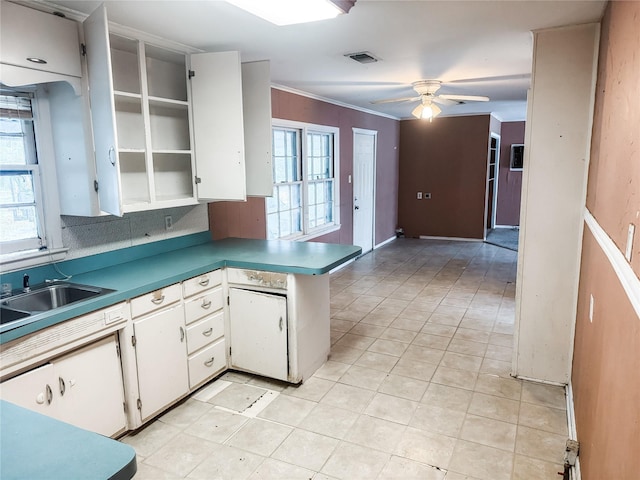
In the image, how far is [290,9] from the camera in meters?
2.14

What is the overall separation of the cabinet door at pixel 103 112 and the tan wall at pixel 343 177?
138 centimetres

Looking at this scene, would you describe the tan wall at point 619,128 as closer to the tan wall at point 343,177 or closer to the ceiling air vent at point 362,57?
the ceiling air vent at point 362,57

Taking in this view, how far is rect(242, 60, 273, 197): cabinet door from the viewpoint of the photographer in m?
3.29

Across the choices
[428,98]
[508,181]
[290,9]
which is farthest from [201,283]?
[508,181]

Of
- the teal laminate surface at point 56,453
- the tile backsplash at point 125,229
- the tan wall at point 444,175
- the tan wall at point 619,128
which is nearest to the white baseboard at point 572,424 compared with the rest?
the tan wall at point 619,128

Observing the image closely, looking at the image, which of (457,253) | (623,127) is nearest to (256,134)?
(623,127)

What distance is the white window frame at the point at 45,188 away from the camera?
2.45 metres

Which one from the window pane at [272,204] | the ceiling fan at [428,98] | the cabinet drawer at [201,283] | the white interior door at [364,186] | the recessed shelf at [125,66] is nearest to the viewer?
the cabinet drawer at [201,283]

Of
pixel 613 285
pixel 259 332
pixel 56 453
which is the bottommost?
pixel 259 332

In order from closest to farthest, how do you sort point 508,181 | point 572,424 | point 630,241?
point 630,241 → point 572,424 → point 508,181

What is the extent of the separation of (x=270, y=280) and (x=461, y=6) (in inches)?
78.7

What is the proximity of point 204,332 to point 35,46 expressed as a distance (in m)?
1.88

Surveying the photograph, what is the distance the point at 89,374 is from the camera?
2.21 meters

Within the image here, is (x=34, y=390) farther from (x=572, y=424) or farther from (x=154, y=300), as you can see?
(x=572, y=424)
